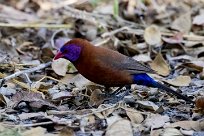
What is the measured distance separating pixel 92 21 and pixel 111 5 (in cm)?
97

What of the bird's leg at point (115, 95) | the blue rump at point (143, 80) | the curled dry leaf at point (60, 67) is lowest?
the bird's leg at point (115, 95)

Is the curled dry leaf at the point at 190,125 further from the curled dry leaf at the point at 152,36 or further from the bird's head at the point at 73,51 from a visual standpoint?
the curled dry leaf at the point at 152,36

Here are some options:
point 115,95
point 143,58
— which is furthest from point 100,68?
point 143,58

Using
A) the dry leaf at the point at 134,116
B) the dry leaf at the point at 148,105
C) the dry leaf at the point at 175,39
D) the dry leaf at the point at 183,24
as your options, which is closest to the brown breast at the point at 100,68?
the dry leaf at the point at 148,105

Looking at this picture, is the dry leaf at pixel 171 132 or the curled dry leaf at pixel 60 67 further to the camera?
the curled dry leaf at pixel 60 67

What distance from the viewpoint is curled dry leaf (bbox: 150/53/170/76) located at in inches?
197

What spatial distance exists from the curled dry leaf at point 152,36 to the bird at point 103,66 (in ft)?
5.17

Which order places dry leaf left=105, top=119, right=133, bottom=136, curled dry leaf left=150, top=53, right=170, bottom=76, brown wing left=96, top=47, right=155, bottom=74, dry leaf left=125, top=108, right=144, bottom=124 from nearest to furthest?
dry leaf left=105, top=119, right=133, bottom=136, dry leaf left=125, top=108, right=144, bottom=124, brown wing left=96, top=47, right=155, bottom=74, curled dry leaf left=150, top=53, right=170, bottom=76

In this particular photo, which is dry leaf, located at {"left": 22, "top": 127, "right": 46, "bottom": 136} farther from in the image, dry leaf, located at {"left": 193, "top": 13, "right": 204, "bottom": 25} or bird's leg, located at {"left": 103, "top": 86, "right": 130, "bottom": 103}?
dry leaf, located at {"left": 193, "top": 13, "right": 204, "bottom": 25}

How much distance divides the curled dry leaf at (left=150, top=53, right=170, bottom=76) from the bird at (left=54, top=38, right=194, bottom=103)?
831 mm

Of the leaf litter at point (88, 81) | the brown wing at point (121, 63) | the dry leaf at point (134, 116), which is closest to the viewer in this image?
the leaf litter at point (88, 81)

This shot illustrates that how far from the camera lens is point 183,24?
633 cm

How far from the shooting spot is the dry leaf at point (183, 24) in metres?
6.22

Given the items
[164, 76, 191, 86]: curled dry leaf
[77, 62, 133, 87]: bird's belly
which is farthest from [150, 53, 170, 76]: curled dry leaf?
[77, 62, 133, 87]: bird's belly
